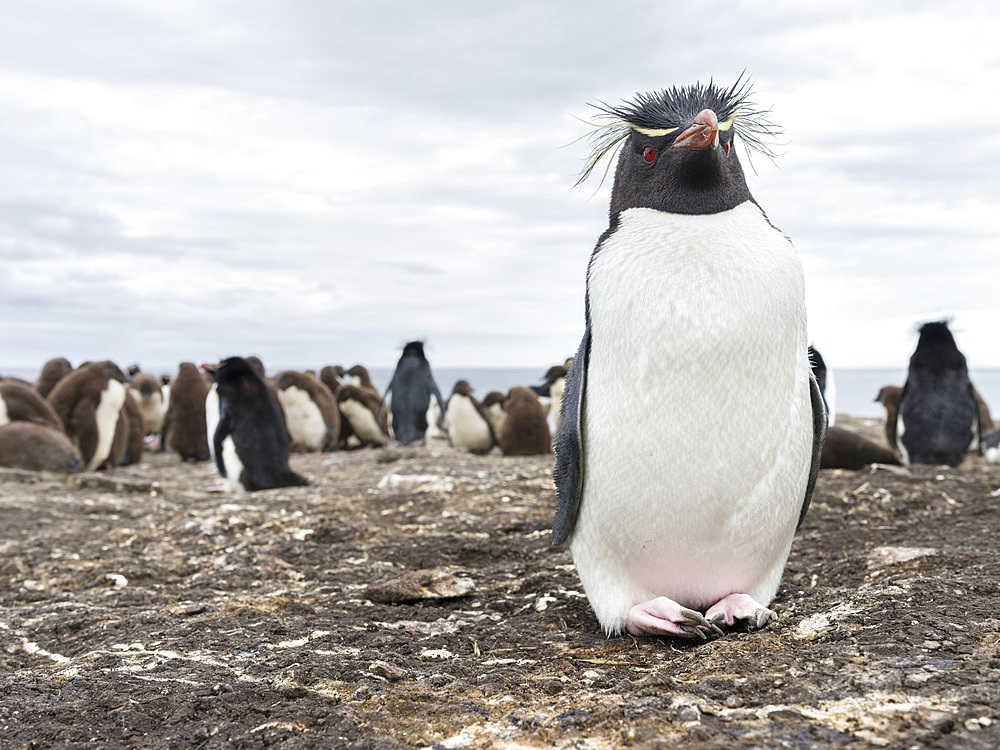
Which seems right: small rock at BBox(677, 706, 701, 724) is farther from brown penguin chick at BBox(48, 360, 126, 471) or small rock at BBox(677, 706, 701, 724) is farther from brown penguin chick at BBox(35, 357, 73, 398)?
brown penguin chick at BBox(35, 357, 73, 398)

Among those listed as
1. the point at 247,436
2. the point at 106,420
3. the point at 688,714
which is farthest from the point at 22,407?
the point at 688,714

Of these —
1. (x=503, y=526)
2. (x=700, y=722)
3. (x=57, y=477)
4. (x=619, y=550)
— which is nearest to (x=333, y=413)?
(x=57, y=477)

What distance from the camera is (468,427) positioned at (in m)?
A: 15.2

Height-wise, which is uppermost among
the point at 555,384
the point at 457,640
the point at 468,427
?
the point at 555,384

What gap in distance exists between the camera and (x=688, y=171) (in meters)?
2.83

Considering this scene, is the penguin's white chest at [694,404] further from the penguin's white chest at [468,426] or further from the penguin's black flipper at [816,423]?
the penguin's white chest at [468,426]

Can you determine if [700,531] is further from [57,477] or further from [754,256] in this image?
[57,477]

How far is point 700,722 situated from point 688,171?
176 centimetres

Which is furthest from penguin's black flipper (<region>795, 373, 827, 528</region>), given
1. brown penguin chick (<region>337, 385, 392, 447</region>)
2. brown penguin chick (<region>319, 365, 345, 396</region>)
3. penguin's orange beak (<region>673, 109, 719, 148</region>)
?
brown penguin chick (<region>319, 365, 345, 396</region>)

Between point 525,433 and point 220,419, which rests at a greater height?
point 220,419

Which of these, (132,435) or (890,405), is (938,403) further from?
(132,435)

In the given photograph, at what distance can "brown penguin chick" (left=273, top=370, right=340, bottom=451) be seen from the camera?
13.7m

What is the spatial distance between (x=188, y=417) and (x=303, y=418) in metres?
1.83

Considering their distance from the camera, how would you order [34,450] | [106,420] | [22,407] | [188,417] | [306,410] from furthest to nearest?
[306,410], [188,417], [106,420], [22,407], [34,450]
